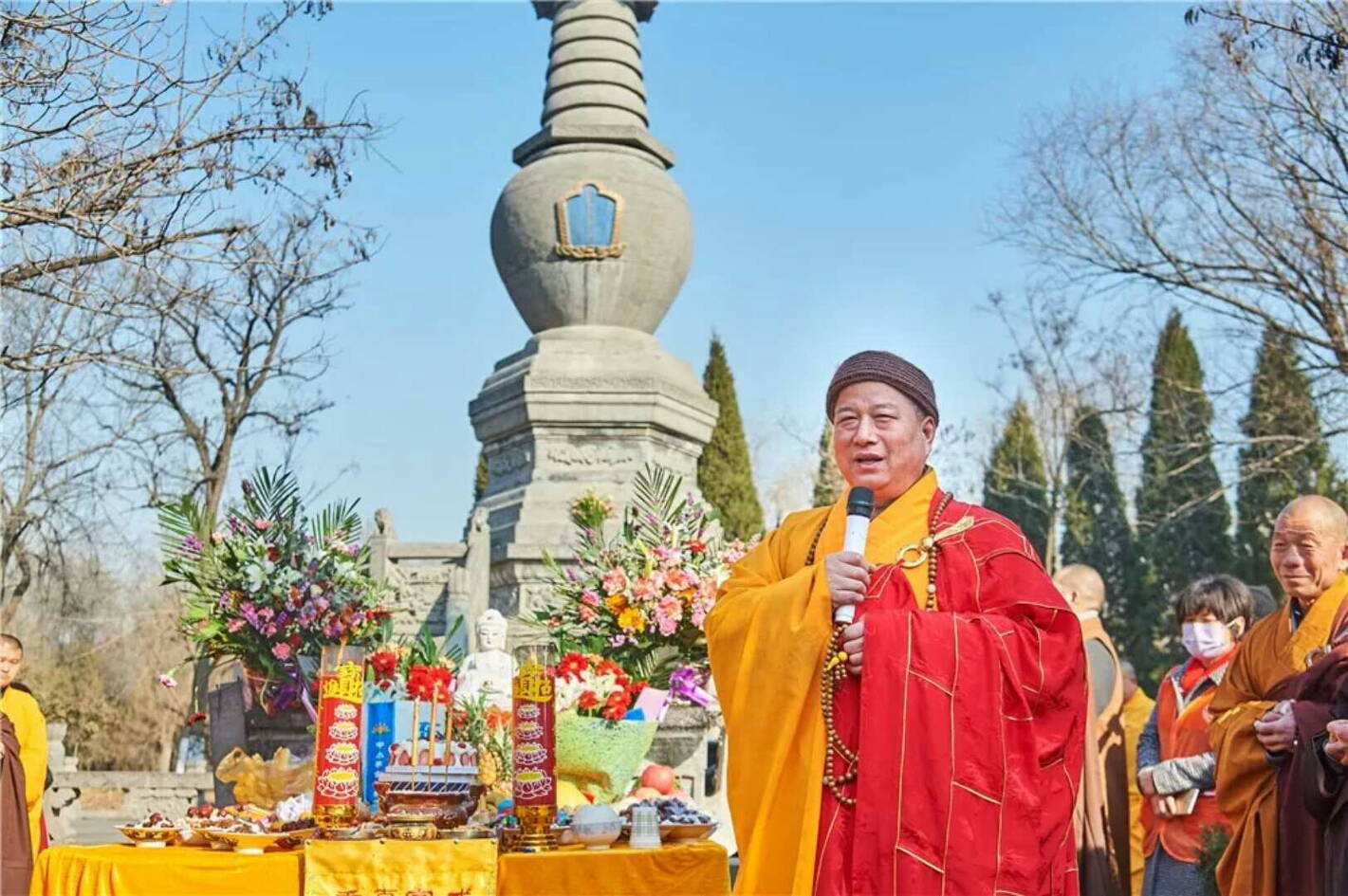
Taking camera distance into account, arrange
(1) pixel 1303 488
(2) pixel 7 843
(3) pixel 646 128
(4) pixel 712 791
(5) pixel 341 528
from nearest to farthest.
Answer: (2) pixel 7 843 < (5) pixel 341 528 < (4) pixel 712 791 < (3) pixel 646 128 < (1) pixel 1303 488

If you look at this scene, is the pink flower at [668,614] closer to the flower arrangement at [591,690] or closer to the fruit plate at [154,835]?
the flower arrangement at [591,690]

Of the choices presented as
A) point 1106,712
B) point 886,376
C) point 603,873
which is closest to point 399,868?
point 603,873

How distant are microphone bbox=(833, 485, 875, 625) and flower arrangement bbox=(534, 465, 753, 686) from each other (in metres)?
2.75

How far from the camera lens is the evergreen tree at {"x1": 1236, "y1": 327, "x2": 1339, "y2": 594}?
1554cm

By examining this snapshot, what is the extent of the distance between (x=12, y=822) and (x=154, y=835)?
5.88 feet

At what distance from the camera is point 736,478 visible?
78.6 feet

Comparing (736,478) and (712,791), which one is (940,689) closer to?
(712,791)

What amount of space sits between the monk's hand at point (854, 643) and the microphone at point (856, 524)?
0.02 meters

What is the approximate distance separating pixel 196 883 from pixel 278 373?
52.6ft

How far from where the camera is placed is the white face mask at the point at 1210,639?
19.0ft

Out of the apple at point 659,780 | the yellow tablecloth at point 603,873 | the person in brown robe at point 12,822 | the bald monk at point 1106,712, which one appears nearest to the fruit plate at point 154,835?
the yellow tablecloth at point 603,873

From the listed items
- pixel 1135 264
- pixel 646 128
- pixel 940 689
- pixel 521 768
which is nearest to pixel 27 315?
pixel 646 128

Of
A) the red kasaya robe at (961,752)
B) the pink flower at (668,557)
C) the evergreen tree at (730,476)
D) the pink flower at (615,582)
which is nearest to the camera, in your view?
the red kasaya robe at (961,752)

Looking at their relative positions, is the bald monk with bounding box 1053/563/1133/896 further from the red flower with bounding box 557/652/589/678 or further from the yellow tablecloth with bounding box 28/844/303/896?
the yellow tablecloth with bounding box 28/844/303/896
